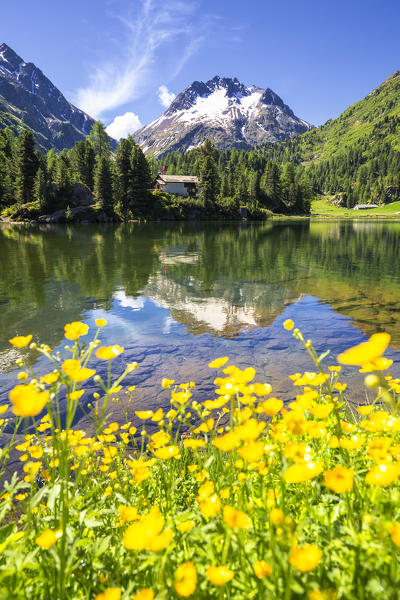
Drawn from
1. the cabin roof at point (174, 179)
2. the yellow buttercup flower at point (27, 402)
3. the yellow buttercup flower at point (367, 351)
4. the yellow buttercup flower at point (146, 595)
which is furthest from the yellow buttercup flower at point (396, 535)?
the cabin roof at point (174, 179)

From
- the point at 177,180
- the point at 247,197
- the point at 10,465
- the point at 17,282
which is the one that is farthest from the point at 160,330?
the point at 247,197

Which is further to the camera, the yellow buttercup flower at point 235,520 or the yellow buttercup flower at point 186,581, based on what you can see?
the yellow buttercup flower at point 235,520

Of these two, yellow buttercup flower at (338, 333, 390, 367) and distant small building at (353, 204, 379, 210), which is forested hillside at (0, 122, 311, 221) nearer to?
yellow buttercup flower at (338, 333, 390, 367)

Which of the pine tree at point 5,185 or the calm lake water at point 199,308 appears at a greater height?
the pine tree at point 5,185

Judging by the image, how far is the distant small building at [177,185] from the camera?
3654 inches

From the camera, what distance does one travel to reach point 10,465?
443cm

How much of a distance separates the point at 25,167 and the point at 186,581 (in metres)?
84.4

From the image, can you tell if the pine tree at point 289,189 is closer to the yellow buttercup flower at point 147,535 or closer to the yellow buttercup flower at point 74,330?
the yellow buttercup flower at point 74,330

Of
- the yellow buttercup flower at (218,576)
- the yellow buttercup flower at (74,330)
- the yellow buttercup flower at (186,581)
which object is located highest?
the yellow buttercup flower at (74,330)

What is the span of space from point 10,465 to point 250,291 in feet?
37.2

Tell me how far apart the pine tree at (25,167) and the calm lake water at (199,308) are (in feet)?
188

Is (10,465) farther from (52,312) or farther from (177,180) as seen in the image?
(177,180)

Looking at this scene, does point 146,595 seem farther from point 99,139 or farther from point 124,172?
point 99,139

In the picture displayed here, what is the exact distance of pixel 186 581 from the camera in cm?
114
